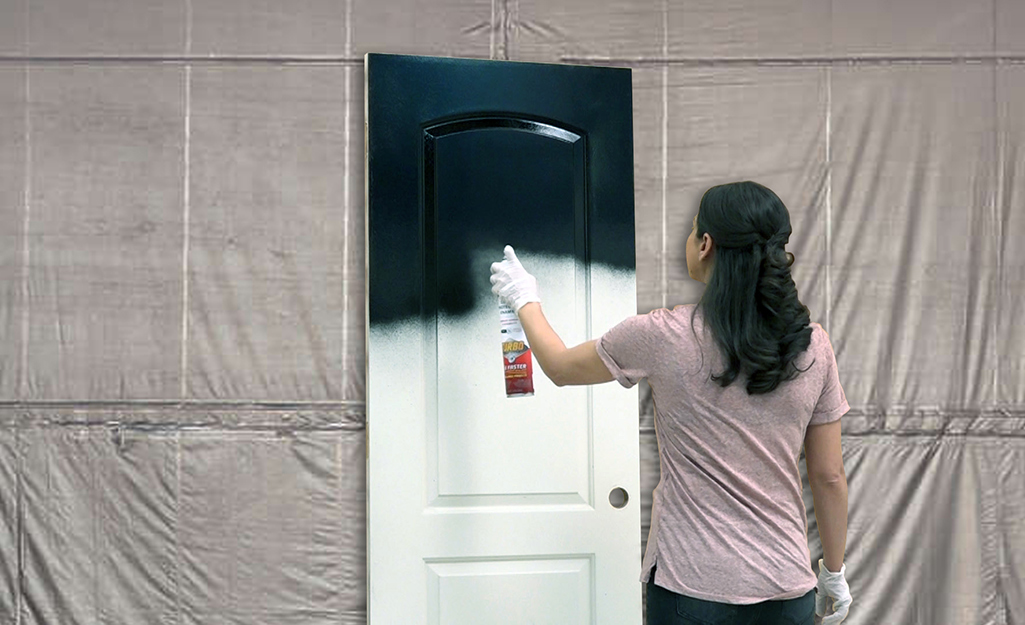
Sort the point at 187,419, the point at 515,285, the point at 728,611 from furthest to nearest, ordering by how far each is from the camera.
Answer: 1. the point at 187,419
2. the point at 515,285
3. the point at 728,611

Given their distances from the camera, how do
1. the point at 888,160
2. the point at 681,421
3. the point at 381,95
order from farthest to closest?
the point at 888,160 < the point at 381,95 < the point at 681,421

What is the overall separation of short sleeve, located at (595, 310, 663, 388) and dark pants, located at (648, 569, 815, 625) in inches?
15.9

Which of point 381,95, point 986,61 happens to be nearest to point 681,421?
point 381,95

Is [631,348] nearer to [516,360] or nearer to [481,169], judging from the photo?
[516,360]

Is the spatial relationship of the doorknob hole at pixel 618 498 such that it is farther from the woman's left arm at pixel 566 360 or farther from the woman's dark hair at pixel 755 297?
the woman's dark hair at pixel 755 297

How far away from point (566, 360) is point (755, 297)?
38 centimetres

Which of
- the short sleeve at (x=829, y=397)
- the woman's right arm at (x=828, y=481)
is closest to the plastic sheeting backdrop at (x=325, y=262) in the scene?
the woman's right arm at (x=828, y=481)

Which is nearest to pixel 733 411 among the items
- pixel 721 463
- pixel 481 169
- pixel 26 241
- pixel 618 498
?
pixel 721 463

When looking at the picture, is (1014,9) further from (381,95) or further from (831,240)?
(381,95)

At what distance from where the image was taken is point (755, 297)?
1513mm

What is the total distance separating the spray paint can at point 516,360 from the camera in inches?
79.8

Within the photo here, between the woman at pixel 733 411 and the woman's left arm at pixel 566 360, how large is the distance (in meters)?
0.04

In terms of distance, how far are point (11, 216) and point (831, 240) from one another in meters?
2.30

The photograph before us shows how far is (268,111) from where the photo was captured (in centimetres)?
237
